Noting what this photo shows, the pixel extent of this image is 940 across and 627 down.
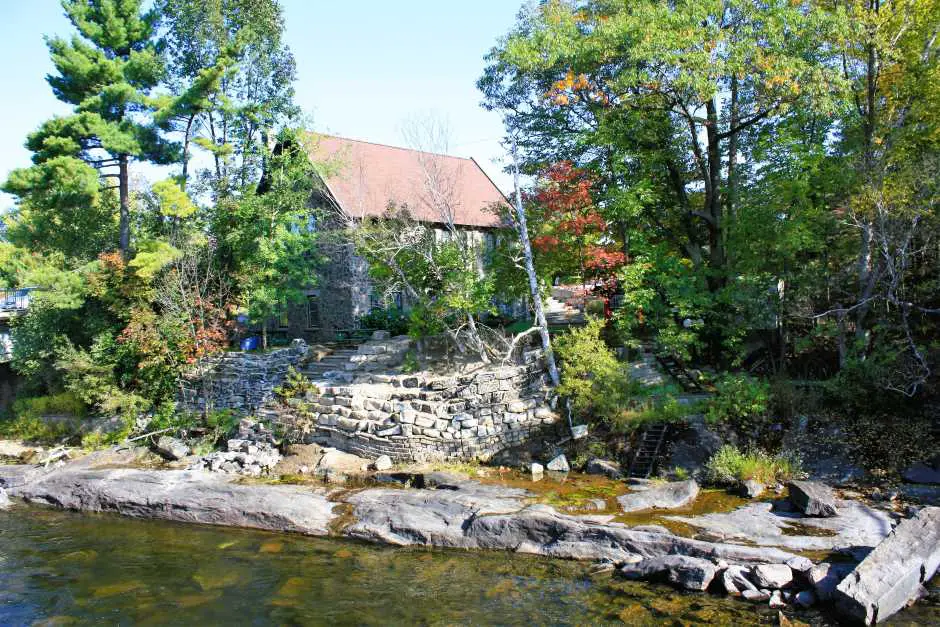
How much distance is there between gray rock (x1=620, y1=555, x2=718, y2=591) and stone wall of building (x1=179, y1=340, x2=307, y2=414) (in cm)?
1180

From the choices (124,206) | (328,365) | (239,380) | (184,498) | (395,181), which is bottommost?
(184,498)

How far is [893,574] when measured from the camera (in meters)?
8.07

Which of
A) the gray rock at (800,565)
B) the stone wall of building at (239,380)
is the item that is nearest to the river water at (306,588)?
the gray rock at (800,565)

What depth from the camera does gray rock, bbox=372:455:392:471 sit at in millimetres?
14719

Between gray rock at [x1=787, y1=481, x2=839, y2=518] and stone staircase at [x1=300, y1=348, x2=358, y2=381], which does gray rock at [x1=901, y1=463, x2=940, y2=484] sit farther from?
stone staircase at [x1=300, y1=348, x2=358, y2=381]

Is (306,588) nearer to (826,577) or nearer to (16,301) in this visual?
(826,577)

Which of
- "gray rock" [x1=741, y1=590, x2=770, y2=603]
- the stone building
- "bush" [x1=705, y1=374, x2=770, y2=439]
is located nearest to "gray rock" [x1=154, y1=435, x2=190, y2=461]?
the stone building

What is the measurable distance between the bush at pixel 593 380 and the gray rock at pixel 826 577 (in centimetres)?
608

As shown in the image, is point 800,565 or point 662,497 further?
point 662,497

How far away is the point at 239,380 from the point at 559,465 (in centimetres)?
1002

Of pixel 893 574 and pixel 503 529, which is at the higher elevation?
pixel 893 574

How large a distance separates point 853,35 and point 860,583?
11741 millimetres

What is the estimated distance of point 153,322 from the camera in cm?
1881

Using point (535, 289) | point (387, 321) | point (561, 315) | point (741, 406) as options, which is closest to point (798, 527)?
point (741, 406)
